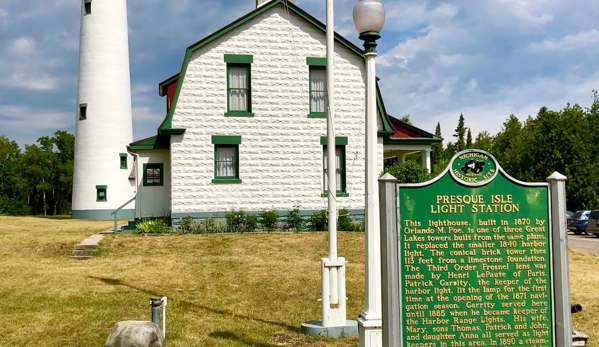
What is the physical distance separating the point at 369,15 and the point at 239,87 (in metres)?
14.7

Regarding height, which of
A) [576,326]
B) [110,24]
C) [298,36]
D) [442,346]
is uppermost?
[110,24]

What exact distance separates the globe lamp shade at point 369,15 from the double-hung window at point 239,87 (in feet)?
47.1

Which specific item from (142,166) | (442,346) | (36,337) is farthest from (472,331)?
(142,166)

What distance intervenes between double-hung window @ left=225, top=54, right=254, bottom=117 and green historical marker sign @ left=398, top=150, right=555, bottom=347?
16.1 m

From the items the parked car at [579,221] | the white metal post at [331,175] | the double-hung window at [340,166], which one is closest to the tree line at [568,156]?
the parked car at [579,221]

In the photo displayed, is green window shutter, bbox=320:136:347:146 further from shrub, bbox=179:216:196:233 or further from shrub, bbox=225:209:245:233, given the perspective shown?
shrub, bbox=179:216:196:233

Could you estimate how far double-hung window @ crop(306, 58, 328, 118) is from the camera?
2106 centimetres

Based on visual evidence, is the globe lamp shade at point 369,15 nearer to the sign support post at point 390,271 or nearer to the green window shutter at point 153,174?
the sign support post at point 390,271

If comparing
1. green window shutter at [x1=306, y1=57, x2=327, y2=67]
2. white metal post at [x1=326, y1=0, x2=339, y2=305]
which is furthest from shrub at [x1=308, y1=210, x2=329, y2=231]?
white metal post at [x1=326, y1=0, x2=339, y2=305]

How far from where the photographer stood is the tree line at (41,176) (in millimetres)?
65250

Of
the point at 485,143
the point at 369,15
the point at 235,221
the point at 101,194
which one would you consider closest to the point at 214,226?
the point at 235,221

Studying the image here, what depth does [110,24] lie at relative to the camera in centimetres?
3450

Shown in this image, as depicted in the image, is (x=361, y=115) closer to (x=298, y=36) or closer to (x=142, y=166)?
(x=298, y=36)

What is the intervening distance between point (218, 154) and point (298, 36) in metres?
4.97
